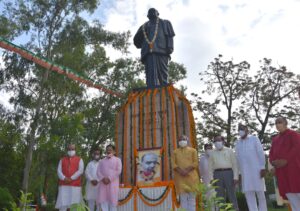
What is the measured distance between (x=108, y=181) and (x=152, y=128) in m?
→ 2.09

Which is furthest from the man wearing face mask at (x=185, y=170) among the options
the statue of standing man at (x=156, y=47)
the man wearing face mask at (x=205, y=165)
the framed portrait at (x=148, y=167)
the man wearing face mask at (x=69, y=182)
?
the statue of standing man at (x=156, y=47)

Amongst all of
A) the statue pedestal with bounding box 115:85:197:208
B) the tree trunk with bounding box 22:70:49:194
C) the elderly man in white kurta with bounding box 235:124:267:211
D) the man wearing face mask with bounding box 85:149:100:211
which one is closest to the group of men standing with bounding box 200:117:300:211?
the elderly man in white kurta with bounding box 235:124:267:211

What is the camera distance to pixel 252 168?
5.91 meters

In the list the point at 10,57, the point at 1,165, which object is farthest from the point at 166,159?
the point at 1,165

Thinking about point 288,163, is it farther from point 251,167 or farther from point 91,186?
point 91,186

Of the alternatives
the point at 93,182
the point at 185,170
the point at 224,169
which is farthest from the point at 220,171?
the point at 93,182

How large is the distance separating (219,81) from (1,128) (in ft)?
43.7

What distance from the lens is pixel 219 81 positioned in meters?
22.2

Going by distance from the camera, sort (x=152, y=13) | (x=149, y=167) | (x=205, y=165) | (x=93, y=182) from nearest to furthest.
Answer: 1. (x=93, y=182)
2. (x=205, y=165)
3. (x=149, y=167)
4. (x=152, y=13)

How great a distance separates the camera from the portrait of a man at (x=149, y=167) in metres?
7.98

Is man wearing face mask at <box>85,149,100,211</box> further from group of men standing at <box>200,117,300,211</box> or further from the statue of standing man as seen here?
the statue of standing man

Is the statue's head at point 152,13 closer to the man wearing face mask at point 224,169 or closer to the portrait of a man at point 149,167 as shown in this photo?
the portrait of a man at point 149,167

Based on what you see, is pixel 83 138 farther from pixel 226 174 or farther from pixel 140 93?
pixel 226 174

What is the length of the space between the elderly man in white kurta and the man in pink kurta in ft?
8.25
